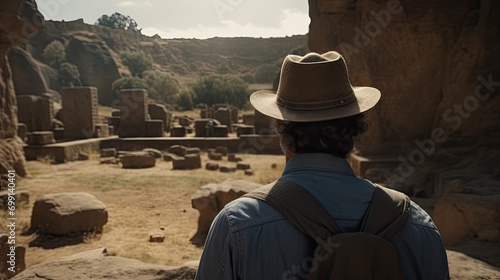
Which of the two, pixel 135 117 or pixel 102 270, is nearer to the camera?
pixel 102 270

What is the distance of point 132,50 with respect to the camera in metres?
57.4

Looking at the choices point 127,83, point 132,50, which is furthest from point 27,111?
point 132,50

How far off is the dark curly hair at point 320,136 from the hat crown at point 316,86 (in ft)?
0.20

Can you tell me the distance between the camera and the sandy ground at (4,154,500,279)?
5.06 m

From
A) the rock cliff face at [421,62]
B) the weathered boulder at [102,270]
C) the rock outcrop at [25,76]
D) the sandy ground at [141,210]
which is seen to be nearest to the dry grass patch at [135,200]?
the sandy ground at [141,210]

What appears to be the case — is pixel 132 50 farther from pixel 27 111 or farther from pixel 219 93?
pixel 27 111

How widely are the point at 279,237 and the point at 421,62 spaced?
26.0 feet

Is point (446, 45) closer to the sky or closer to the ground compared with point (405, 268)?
closer to the sky

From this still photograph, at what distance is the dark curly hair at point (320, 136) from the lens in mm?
1243

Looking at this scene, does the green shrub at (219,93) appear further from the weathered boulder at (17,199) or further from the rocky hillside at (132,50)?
the weathered boulder at (17,199)

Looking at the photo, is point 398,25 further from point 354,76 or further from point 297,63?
point 297,63

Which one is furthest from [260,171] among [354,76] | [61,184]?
[61,184]

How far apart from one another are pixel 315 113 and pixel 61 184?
9.72 meters

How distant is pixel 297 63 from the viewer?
1.32m
